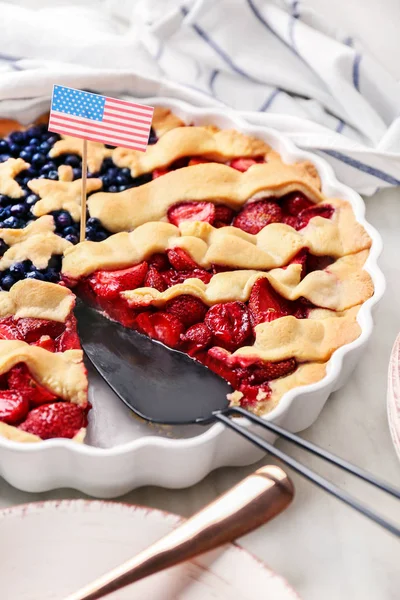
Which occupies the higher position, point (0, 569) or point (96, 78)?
point (96, 78)

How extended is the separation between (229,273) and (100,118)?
18.3 inches

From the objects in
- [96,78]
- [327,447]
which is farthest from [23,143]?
[327,447]

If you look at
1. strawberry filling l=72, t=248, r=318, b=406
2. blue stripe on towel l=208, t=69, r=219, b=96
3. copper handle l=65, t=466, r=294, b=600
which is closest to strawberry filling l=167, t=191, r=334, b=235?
strawberry filling l=72, t=248, r=318, b=406

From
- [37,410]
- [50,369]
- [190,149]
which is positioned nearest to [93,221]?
[190,149]

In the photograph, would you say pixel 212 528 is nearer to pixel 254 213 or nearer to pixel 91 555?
pixel 91 555

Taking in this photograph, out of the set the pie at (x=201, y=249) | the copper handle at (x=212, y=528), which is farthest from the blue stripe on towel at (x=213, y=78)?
the copper handle at (x=212, y=528)

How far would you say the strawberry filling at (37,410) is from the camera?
133 cm

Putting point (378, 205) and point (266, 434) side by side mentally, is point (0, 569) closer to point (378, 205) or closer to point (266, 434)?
point (266, 434)

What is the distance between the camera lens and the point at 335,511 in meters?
1.43

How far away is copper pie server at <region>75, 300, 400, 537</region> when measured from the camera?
1.35 meters

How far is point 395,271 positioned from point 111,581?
45.0 inches

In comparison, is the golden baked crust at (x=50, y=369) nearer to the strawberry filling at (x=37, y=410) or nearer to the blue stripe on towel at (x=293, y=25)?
the strawberry filling at (x=37, y=410)

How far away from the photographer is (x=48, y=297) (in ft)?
5.14

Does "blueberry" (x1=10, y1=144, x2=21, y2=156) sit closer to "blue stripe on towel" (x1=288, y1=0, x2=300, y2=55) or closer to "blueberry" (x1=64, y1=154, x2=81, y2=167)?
"blueberry" (x1=64, y1=154, x2=81, y2=167)
